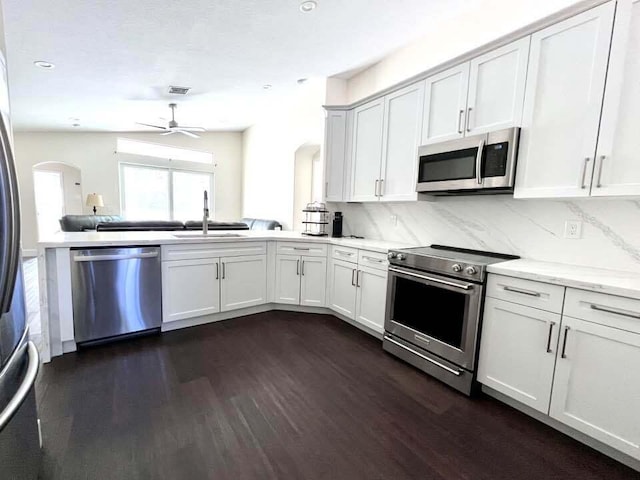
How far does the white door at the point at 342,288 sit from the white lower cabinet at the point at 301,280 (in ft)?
0.30

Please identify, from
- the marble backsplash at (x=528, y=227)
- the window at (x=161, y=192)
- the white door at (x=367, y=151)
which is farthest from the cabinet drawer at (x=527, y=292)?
the window at (x=161, y=192)

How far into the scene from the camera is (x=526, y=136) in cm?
200

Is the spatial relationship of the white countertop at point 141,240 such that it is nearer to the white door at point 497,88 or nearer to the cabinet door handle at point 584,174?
the white door at point 497,88

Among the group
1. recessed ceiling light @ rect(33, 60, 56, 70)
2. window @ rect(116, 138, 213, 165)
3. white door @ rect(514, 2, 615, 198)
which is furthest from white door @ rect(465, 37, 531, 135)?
window @ rect(116, 138, 213, 165)

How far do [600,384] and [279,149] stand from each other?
18.6ft

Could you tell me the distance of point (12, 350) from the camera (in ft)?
3.37

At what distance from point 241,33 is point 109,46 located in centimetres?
135

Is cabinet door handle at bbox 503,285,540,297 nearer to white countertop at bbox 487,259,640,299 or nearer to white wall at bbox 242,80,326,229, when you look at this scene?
white countertop at bbox 487,259,640,299

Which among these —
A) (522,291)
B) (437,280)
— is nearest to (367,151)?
(437,280)

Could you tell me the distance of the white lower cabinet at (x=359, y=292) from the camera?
9.13ft

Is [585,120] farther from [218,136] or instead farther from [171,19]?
[218,136]

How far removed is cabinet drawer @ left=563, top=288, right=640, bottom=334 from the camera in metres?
1.41

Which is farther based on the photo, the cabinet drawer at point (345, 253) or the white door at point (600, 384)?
the cabinet drawer at point (345, 253)

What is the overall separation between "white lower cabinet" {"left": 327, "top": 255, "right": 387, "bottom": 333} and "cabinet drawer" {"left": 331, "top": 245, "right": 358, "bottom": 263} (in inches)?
1.4
